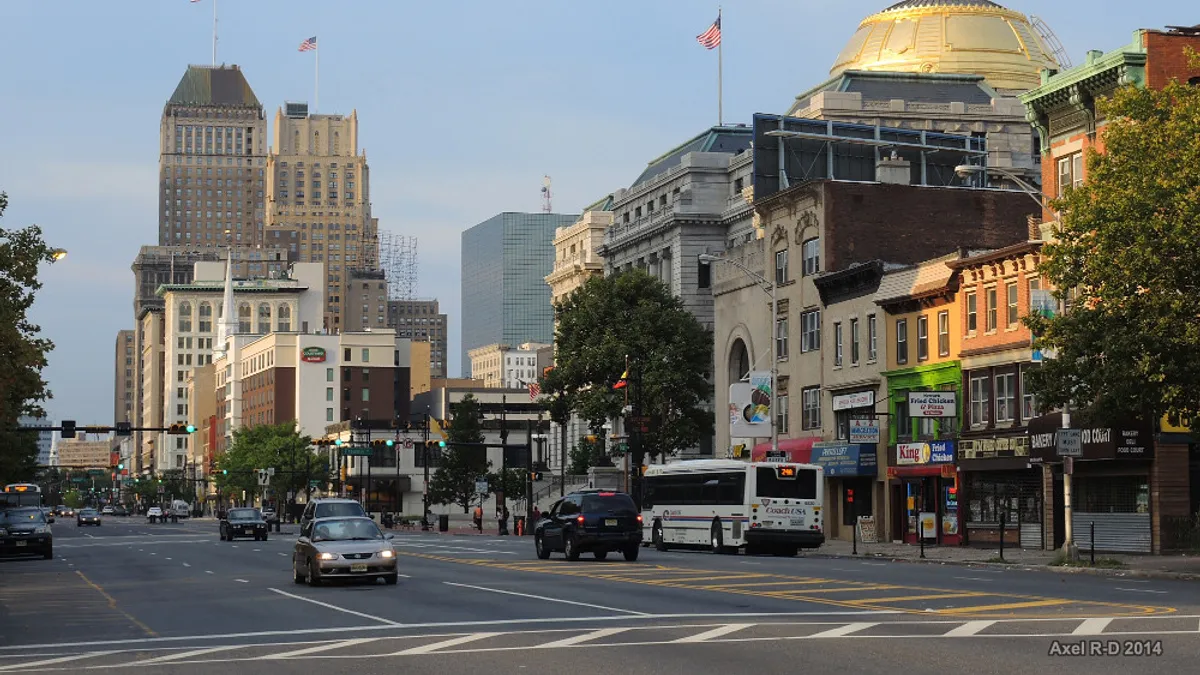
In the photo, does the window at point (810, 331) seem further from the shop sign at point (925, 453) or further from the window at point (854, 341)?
the shop sign at point (925, 453)

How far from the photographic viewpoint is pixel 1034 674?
1703 cm

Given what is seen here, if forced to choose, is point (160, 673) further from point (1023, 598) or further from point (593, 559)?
point (593, 559)

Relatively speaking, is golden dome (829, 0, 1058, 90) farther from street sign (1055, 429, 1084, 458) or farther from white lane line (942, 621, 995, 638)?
white lane line (942, 621, 995, 638)

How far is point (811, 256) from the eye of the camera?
249 feet

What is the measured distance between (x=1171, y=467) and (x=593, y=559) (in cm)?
1814

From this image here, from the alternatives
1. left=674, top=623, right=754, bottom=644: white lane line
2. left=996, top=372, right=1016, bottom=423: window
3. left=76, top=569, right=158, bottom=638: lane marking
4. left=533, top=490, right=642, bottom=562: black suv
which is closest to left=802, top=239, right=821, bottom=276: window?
left=996, top=372, right=1016, bottom=423: window

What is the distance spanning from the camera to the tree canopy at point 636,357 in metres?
92.2

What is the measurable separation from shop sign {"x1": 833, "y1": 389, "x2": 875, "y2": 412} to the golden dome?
5930 centimetres

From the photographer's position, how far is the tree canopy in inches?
3629

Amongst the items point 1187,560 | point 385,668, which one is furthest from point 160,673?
point 1187,560

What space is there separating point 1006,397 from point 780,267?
21.3m

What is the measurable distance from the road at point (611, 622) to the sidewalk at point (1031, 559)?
2179mm

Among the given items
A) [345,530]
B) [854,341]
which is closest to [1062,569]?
[345,530]

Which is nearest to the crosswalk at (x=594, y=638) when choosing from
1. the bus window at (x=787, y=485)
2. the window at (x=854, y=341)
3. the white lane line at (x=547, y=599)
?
the white lane line at (x=547, y=599)
